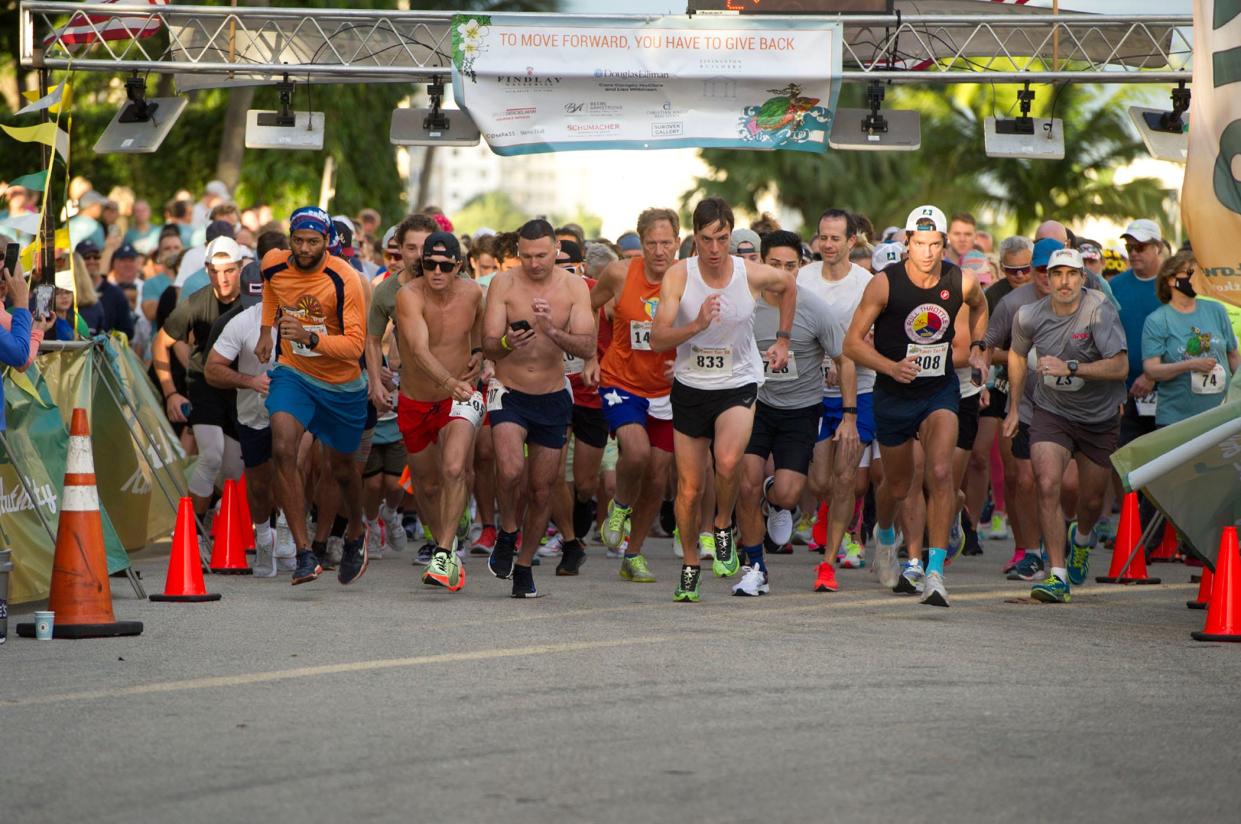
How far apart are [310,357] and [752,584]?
9.92 feet

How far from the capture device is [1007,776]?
19.9 ft

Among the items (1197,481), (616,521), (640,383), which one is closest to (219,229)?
(616,521)

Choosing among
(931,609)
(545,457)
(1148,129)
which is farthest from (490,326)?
(1148,129)

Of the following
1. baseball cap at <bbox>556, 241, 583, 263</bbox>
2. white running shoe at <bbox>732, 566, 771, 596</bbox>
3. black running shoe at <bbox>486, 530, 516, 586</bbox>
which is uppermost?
baseball cap at <bbox>556, 241, 583, 263</bbox>

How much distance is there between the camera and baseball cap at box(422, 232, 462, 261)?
11586mm

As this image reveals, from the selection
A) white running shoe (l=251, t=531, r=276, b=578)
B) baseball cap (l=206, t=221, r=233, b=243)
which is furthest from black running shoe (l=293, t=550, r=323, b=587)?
baseball cap (l=206, t=221, r=233, b=243)

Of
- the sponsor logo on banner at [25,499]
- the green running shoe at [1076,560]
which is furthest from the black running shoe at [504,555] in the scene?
the green running shoe at [1076,560]

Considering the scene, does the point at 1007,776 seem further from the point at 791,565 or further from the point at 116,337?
the point at 116,337

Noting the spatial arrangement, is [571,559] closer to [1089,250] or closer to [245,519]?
[245,519]

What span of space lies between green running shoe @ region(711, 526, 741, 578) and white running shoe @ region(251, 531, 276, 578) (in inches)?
113

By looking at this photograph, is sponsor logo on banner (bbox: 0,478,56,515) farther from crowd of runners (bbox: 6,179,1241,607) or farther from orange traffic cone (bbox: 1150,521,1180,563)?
orange traffic cone (bbox: 1150,521,1180,563)

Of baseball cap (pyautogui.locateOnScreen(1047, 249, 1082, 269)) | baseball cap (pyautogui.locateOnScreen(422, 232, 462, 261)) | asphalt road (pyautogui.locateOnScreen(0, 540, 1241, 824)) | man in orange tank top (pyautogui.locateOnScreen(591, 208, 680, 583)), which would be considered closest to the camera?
asphalt road (pyautogui.locateOnScreen(0, 540, 1241, 824))

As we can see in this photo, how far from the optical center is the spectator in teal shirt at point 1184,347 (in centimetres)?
1279

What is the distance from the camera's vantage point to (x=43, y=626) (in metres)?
9.23
